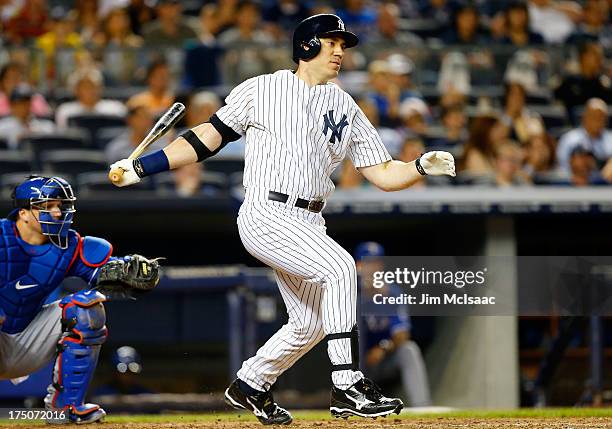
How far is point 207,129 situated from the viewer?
17.4 feet

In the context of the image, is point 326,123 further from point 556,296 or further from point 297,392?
point 297,392

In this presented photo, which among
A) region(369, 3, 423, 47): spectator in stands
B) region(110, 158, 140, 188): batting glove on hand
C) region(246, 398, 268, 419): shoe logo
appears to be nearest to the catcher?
region(110, 158, 140, 188): batting glove on hand

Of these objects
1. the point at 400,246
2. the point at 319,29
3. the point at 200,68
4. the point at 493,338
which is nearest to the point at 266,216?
the point at 319,29

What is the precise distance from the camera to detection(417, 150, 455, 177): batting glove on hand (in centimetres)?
496

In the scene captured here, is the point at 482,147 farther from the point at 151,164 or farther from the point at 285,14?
the point at 151,164

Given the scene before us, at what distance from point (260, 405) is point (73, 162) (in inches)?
170

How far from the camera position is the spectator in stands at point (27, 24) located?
37.4 feet

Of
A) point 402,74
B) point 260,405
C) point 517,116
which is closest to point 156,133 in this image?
point 260,405

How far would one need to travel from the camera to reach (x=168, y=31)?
36.8 feet

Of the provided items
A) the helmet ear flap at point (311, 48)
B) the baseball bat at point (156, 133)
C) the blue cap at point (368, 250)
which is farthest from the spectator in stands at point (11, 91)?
the helmet ear flap at point (311, 48)

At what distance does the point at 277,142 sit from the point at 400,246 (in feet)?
14.5

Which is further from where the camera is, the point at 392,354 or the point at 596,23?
the point at 596,23

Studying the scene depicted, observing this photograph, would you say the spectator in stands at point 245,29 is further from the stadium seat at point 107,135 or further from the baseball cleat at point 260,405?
the baseball cleat at point 260,405

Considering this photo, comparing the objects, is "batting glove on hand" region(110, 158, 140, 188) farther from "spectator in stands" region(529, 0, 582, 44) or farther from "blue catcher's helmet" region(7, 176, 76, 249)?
"spectator in stands" region(529, 0, 582, 44)
